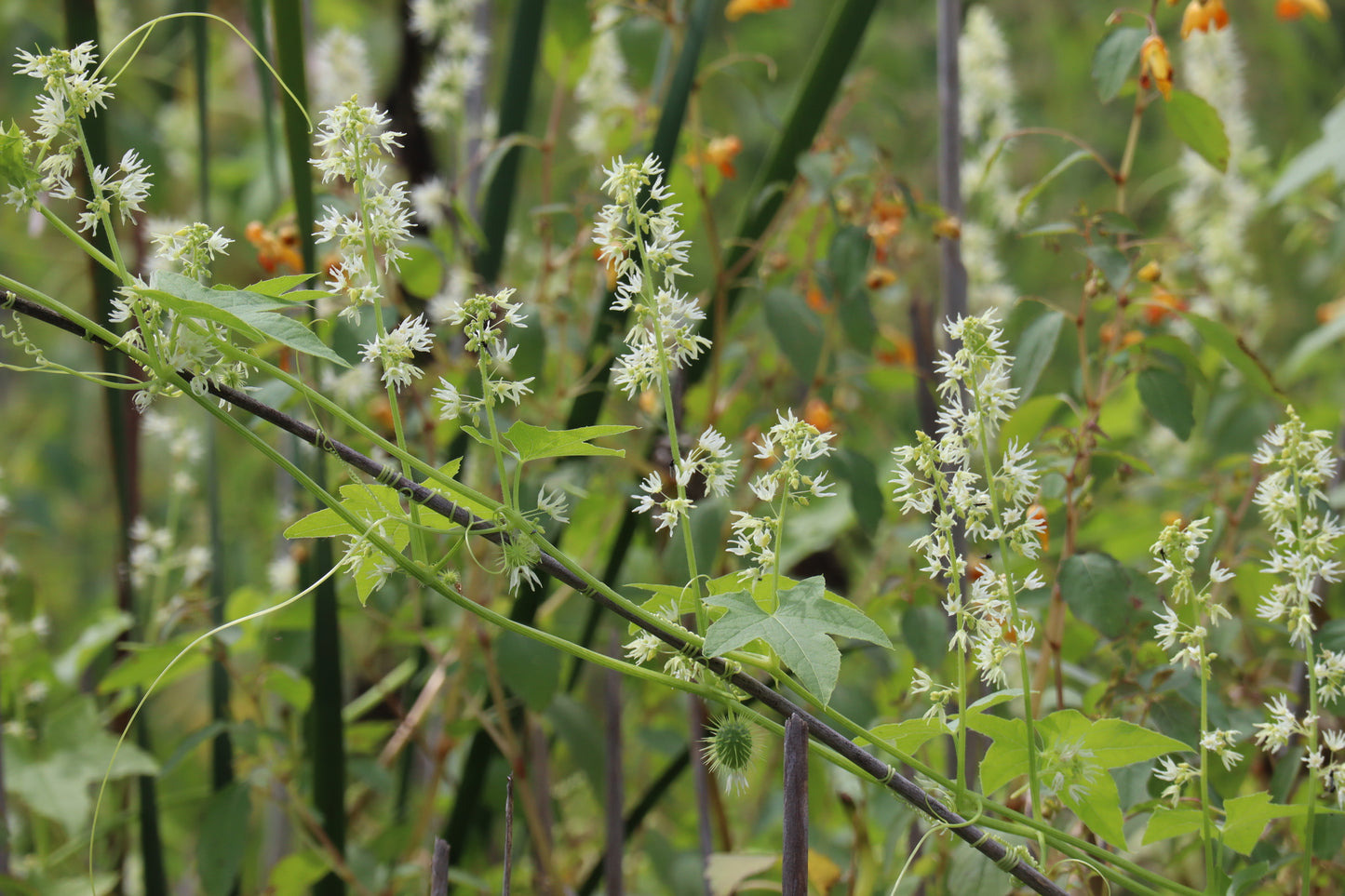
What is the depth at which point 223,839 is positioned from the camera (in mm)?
801

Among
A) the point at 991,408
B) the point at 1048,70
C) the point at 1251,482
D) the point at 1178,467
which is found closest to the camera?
the point at 991,408

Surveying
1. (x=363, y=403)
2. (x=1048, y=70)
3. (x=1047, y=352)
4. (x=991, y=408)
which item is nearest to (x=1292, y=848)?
(x=1047, y=352)

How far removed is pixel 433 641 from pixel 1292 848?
29.1 inches

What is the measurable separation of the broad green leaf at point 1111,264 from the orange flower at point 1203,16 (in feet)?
0.56

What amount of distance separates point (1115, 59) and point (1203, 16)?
8cm

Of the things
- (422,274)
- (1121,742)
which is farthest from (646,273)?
(422,274)

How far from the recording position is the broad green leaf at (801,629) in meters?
0.39

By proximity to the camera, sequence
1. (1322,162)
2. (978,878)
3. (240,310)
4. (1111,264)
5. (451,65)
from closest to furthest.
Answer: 1. (240,310)
2. (978,878)
3. (1111,264)
4. (1322,162)
5. (451,65)

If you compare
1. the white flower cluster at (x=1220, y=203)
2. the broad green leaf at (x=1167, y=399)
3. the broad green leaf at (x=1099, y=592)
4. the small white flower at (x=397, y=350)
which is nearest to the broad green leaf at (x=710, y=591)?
the small white flower at (x=397, y=350)

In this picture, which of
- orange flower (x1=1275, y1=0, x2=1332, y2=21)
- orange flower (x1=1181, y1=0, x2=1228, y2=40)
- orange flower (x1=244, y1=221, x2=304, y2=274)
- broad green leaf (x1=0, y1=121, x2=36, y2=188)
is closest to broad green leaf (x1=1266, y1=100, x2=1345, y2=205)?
orange flower (x1=1275, y1=0, x2=1332, y2=21)

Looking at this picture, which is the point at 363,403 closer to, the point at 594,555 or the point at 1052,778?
the point at 594,555

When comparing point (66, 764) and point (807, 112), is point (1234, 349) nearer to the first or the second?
point (807, 112)

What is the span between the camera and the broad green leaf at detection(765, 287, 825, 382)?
2.65ft

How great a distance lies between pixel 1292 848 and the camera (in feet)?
2.44
